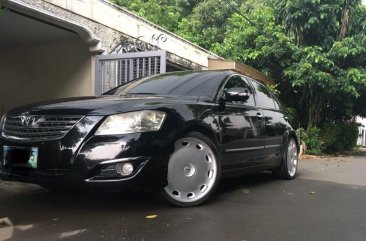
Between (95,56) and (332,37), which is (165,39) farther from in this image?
(332,37)

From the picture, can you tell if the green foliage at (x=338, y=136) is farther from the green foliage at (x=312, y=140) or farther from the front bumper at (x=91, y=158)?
the front bumper at (x=91, y=158)

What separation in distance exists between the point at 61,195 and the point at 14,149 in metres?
1.01

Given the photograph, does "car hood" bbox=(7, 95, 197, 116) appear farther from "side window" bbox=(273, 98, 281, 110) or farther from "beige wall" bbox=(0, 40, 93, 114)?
"beige wall" bbox=(0, 40, 93, 114)

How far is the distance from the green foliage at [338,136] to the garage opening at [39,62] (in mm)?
8445

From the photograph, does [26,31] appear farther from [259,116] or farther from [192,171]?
[192,171]

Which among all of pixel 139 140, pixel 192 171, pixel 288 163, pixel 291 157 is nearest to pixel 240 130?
pixel 192 171

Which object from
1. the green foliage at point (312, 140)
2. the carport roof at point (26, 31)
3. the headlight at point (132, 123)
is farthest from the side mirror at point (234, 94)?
the green foliage at point (312, 140)

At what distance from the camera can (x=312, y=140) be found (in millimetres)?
14508

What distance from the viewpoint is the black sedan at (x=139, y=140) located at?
4.11m

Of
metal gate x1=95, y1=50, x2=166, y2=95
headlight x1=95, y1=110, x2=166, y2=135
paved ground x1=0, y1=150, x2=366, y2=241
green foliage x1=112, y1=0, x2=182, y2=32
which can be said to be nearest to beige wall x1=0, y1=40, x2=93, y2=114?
metal gate x1=95, y1=50, x2=166, y2=95

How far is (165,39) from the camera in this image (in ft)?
37.2

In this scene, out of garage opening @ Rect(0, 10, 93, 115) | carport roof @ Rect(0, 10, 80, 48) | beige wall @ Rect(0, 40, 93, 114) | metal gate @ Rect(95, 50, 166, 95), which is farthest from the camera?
beige wall @ Rect(0, 40, 93, 114)

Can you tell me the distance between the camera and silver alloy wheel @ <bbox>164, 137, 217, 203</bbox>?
4.50m

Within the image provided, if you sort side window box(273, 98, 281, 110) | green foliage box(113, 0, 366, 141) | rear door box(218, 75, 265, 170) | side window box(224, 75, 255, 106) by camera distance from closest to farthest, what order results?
1. rear door box(218, 75, 265, 170)
2. side window box(224, 75, 255, 106)
3. side window box(273, 98, 281, 110)
4. green foliage box(113, 0, 366, 141)
